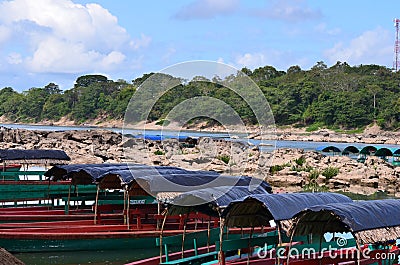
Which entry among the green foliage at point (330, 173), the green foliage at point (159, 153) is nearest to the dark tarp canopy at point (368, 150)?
the green foliage at point (330, 173)

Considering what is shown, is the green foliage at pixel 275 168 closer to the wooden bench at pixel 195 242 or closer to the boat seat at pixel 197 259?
the wooden bench at pixel 195 242

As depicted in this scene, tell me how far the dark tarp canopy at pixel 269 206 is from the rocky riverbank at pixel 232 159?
22185 millimetres

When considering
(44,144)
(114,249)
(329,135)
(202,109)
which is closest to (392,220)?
(114,249)

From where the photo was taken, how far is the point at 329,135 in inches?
3696

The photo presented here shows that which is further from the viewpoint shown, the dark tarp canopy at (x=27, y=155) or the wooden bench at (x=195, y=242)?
the dark tarp canopy at (x=27, y=155)

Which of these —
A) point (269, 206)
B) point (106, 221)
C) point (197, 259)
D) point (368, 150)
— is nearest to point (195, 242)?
point (197, 259)

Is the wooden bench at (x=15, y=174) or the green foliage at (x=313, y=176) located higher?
the wooden bench at (x=15, y=174)

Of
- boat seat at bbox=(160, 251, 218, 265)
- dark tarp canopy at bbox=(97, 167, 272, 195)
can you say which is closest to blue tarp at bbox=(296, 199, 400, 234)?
boat seat at bbox=(160, 251, 218, 265)

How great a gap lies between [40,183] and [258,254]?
657 inches

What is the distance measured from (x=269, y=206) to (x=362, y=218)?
6.63ft

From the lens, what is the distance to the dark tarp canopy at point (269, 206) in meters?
12.5

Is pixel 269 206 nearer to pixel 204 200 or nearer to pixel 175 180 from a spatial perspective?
pixel 204 200

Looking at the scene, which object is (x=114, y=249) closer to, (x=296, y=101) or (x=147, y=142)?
(x=147, y=142)

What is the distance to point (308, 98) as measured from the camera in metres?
100
